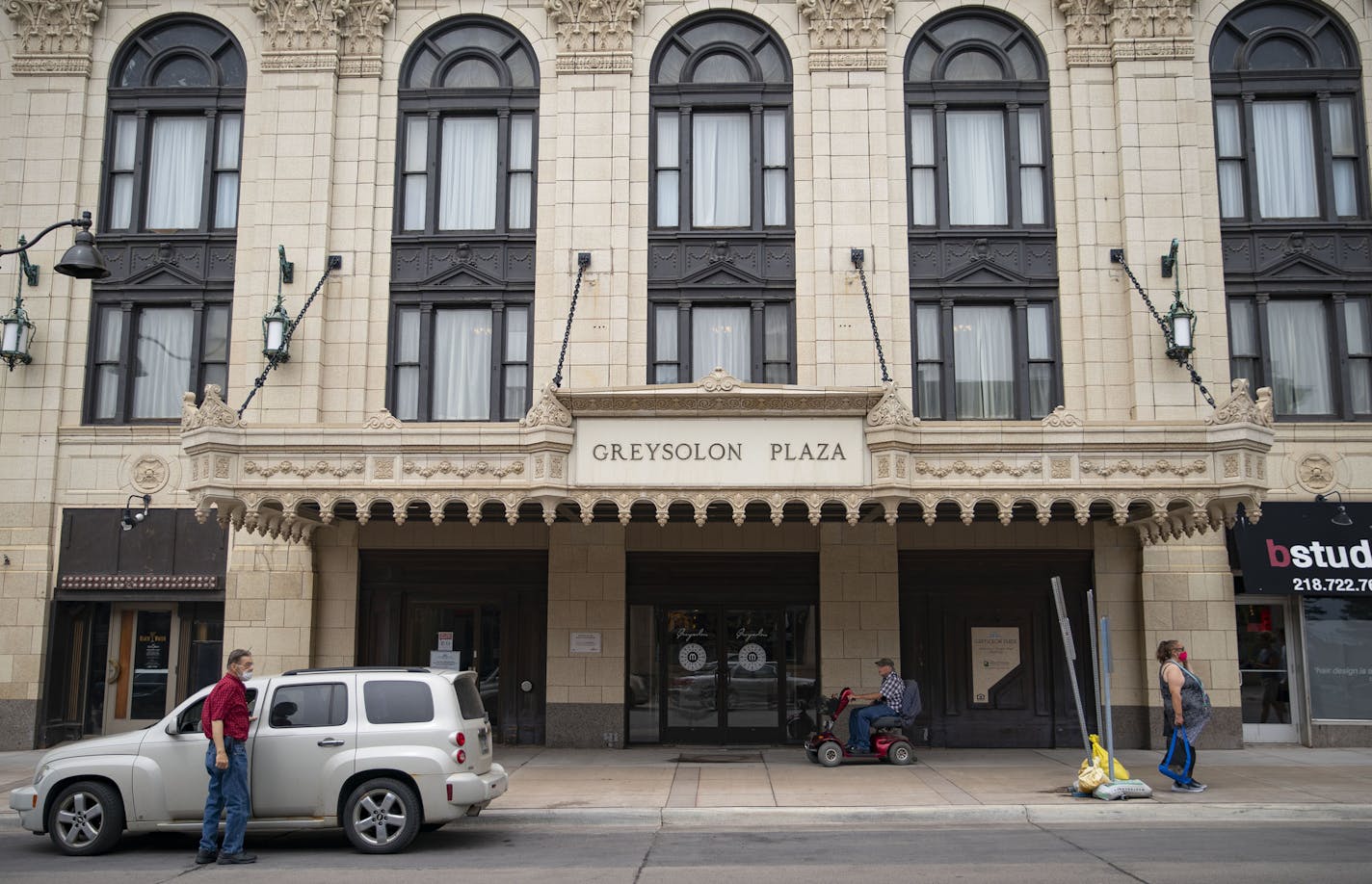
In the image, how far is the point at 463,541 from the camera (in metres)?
20.8

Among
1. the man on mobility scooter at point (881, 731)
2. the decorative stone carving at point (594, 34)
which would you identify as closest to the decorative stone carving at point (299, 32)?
the decorative stone carving at point (594, 34)

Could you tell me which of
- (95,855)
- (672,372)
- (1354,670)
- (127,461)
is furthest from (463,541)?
(1354,670)

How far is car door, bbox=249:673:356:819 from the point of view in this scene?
39.0ft

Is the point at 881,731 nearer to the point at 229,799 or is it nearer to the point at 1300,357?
the point at 229,799

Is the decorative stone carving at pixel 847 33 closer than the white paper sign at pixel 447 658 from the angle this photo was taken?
No

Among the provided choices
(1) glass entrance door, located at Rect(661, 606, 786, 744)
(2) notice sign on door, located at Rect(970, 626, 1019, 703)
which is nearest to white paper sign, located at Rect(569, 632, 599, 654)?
(1) glass entrance door, located at Rect(661, 606, 786, 744)

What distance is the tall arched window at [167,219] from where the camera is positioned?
69.8 feet

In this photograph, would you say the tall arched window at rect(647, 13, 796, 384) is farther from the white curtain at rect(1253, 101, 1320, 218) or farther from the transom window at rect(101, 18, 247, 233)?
the white curtain at rect(1253, 101, 1320, 218)

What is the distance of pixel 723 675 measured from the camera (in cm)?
2072

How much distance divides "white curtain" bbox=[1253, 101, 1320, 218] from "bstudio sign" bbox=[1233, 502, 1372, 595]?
5.49 meters

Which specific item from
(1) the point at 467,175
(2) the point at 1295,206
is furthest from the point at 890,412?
(2) the point at 1295,206

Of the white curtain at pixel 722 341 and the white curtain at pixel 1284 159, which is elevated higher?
the white curtain at pixel 1284 159

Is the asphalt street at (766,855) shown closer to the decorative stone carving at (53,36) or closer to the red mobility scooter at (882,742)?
the red mobility scooter at (882,742)

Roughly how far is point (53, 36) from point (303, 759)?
1640 cm
